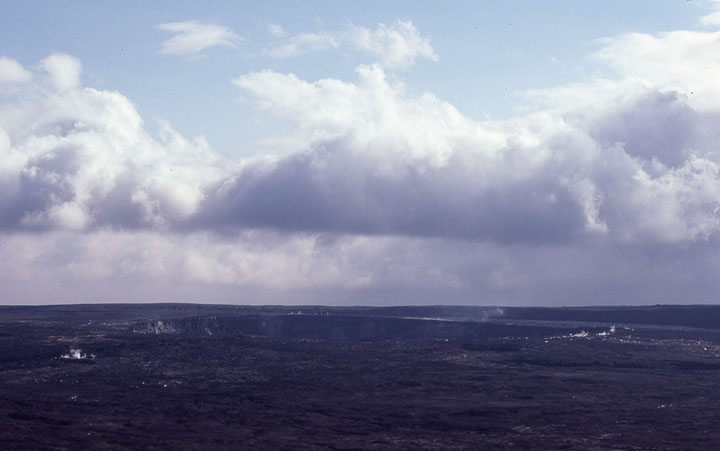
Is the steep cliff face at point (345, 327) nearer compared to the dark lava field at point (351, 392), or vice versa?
the dark lava field at point (351, 392)

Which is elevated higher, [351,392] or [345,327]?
[345,327]

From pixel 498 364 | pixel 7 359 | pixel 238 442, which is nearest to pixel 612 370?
pixel 498 364

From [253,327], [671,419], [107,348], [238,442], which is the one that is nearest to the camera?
[238,442]

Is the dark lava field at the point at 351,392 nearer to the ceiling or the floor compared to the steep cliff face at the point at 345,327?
nearer to the floor

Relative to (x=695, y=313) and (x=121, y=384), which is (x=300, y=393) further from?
(x=695, y=313)

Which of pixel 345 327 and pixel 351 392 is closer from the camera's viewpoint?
pixel 351 392
